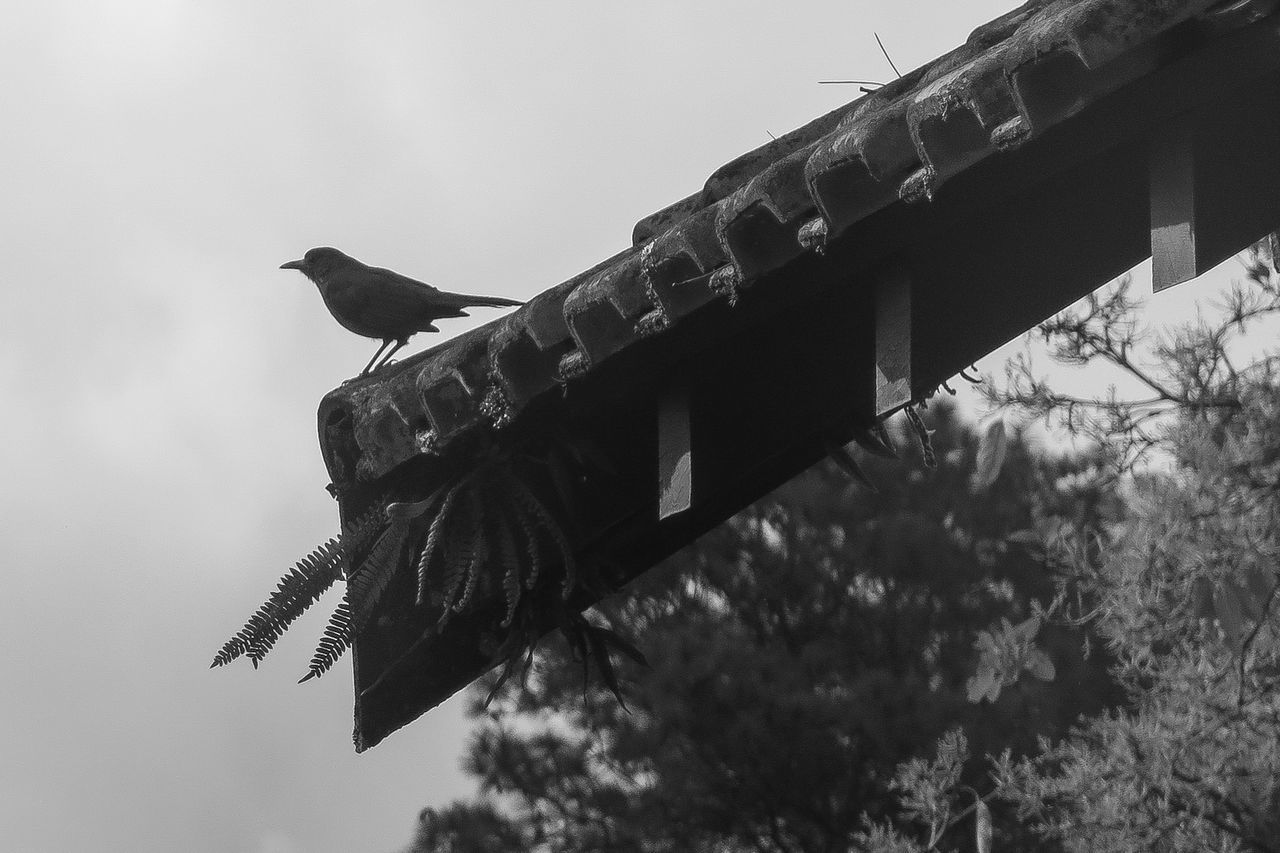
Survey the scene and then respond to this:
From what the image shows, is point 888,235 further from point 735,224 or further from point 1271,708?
point 1271,708

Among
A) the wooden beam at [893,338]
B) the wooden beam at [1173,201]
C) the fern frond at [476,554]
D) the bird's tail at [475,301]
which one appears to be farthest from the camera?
the bird's tail at [475,301]

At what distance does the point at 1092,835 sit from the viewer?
6.67m

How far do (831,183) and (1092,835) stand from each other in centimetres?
502

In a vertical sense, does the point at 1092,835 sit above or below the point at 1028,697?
below

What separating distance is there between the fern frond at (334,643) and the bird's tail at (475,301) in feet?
4.83

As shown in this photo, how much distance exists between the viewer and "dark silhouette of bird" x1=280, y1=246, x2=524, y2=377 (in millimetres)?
4707

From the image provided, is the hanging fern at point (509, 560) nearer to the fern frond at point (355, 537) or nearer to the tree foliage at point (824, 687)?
the fern frond at point (355, 537)

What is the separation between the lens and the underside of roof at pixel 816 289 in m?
2.31

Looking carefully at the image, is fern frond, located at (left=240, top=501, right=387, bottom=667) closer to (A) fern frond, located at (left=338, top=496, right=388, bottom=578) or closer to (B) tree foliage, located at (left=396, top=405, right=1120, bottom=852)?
(A) fern frond, located at (left=338, top=496, right=388, bottom=578)

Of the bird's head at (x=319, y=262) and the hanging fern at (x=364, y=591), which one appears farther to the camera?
the bird's head at (x=319, y=262)

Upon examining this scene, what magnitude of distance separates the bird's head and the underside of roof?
1.90 meters

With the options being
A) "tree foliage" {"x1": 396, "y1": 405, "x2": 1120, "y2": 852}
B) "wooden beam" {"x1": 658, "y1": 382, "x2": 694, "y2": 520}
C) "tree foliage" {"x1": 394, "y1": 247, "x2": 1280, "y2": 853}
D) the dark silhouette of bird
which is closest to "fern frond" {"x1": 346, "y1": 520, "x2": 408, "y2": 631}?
"wooden beam" {"x1": 658, "y1": 382, "x2": 694, "y2": 520}

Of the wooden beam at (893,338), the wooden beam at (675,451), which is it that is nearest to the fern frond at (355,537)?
the wooden beam at (675,451)

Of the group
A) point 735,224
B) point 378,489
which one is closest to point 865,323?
point 735,224
